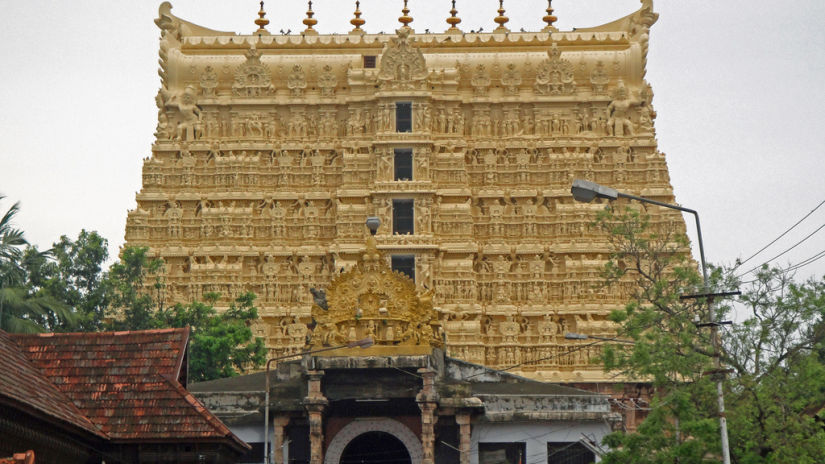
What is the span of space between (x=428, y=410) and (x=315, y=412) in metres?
3.22

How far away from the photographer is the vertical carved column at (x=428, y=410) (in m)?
41.9

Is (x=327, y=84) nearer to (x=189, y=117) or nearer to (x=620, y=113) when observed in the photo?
(x=189, y=117)

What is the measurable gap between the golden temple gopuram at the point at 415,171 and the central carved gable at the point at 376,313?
77.7 feet

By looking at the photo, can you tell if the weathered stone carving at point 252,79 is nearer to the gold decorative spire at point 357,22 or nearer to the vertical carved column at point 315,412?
the gold decorative spire at point 357,22

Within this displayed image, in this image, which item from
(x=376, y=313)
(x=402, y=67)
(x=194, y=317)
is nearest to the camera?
(x=376, y=313)

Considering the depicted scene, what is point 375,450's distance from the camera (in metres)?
44.3

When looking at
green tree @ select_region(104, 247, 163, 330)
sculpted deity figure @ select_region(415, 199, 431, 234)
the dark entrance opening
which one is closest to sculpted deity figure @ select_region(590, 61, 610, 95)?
sculpted deity figure @ select_region(415, 199, 431, 234)

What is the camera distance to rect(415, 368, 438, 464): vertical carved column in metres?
41.9

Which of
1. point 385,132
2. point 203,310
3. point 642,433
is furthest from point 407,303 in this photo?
point 385,132

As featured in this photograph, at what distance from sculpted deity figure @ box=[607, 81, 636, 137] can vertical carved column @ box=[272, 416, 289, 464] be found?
3544cm

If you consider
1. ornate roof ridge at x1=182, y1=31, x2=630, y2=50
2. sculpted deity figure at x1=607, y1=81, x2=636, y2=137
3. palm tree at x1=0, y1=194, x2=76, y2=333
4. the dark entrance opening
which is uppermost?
ornate roof ridge at x1=182, y1=31, x2=630, y2=50

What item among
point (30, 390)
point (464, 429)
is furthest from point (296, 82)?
point (30, 390)

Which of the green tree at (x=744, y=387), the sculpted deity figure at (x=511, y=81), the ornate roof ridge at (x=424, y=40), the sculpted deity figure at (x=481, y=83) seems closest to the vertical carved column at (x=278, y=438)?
the green tree at (x=744, y=387)

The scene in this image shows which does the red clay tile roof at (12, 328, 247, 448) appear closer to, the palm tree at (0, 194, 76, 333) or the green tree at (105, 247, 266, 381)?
the palm tree at (0, 194, 76, 333)
